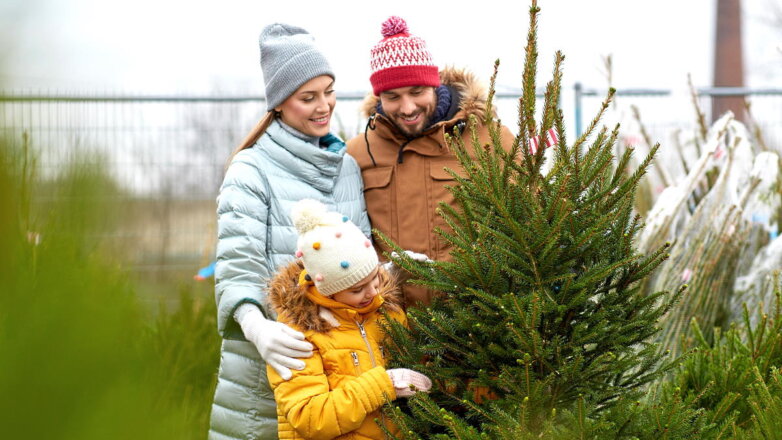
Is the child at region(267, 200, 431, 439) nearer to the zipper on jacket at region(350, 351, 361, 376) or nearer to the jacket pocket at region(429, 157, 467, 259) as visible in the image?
the zipper on jacket at region(350, 351, 361, 376)

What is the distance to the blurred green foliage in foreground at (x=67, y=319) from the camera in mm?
405

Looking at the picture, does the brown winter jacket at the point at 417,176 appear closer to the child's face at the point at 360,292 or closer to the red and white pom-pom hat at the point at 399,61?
the red and white pom-pom hat at the point at 399,61

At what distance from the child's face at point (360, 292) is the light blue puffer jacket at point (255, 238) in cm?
34

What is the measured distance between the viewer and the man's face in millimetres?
3008

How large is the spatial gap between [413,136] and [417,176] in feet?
0.53

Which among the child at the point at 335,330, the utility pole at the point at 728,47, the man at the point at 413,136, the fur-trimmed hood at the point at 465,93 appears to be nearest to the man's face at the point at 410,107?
the man at the point at 413,136

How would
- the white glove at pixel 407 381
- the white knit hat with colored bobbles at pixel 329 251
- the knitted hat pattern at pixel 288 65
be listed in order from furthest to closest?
the knitted hat pattern at pixel 288 65 < the white knit hat with colored bobbles at pixel 329 251 < the white glove at pixel 407 381

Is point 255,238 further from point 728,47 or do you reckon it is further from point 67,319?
point 728,47

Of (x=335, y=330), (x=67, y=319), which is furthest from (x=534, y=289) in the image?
(x=67, y=319)

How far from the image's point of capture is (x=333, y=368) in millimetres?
2447

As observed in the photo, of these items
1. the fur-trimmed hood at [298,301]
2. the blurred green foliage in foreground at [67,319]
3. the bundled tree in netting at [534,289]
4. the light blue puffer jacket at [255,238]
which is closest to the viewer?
the blurred green foliage in foreground at [67,319]

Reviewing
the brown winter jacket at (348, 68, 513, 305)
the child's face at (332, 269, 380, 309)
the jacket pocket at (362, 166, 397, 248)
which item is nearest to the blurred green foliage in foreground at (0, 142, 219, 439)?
the child's face at (332, 269, 380, 309)

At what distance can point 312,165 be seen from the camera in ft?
9.55

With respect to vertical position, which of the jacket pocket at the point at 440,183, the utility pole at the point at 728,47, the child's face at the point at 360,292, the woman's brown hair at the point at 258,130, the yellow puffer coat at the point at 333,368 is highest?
Answer: the utility pole at the point at 728,47
